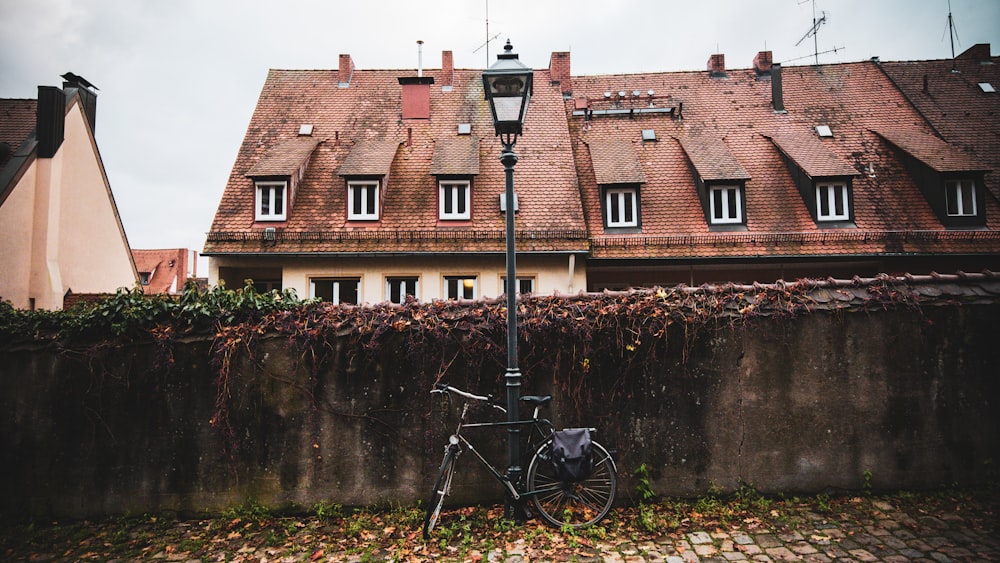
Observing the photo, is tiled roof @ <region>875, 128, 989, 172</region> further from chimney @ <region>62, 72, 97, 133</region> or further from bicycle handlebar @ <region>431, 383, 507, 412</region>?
chimney @ <region>62, 72, 97, 133</region>

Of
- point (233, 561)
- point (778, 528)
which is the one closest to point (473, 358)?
point (233, 561)

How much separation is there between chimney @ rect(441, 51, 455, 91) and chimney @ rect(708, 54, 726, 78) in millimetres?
10799

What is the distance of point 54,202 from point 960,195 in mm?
29172

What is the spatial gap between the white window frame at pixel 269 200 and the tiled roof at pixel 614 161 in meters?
9.93

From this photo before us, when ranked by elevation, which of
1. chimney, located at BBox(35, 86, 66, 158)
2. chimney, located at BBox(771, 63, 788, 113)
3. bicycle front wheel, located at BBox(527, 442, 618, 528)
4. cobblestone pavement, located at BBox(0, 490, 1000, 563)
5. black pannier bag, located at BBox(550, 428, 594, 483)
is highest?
chimney, located at BBox(771, 63, 788, 113)

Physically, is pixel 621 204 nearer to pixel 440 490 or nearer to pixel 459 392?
pixel 459 392

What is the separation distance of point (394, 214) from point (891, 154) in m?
17.1

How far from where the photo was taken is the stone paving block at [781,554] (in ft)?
15.5

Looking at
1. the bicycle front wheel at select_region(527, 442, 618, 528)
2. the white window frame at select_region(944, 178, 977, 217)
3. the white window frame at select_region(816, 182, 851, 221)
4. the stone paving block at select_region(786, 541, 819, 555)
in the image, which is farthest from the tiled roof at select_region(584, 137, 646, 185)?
the stone paving block at select_region(786, 541, 819, 555)

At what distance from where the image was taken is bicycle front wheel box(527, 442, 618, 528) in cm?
549

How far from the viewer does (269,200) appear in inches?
670

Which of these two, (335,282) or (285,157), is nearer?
(335,282)

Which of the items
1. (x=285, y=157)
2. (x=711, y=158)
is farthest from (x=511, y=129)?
(x=711, y=158)

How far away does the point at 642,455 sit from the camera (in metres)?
6.02
